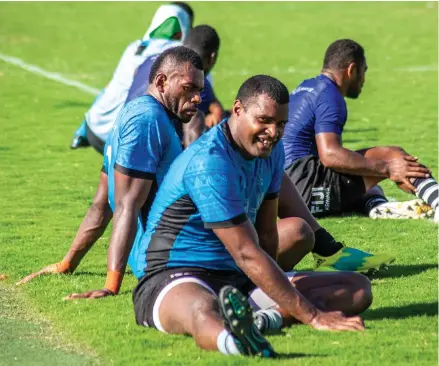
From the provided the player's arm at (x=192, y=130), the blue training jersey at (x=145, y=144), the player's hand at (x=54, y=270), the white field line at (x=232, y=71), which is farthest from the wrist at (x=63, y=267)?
the white field line at (x=232, y=71)

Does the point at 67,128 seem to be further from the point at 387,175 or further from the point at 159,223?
the point at 159,223

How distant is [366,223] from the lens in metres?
10.0

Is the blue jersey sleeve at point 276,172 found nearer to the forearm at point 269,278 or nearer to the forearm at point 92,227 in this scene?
the forearm at point 269,278

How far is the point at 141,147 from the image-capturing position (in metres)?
7.21

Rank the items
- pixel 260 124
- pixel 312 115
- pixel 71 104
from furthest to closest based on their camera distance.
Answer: pixel 71 104, pixel 312 115, pixel 260 124

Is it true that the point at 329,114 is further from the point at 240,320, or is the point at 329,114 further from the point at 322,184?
the point at 240,320

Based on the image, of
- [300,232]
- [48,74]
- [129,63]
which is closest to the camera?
[300,232]

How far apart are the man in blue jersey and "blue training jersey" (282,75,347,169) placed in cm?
253

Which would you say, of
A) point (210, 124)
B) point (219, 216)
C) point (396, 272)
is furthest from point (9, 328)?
point (210, 124)

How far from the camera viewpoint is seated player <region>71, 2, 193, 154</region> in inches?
472

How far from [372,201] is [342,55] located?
1.41 metres

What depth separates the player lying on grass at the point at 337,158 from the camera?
9.67 m

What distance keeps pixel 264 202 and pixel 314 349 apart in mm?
1085

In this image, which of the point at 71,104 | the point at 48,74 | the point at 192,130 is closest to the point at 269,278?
the point at 192,130
